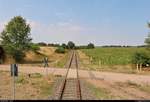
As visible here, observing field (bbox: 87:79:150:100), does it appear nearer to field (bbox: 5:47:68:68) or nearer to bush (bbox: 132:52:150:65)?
bush (bbox: 132:52:150:65)

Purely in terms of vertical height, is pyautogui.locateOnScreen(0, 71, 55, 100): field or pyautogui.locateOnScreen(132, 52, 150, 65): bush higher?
pyautogui.locateOnScreen(132, 52, 150, 65): bush

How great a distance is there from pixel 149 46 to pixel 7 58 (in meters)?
27.6

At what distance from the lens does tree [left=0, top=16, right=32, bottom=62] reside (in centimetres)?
6119

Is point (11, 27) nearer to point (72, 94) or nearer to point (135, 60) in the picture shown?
point (135, 60)

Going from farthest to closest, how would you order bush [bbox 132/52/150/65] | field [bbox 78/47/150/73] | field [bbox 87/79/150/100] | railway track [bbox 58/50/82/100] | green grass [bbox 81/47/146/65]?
green grass [bbox 81/47/146/65], bush [bbox 132/52/150/65], field [bbox 78/47/150/73], field [bbox 87/79/150/100], railway track [bbox 58/50/82/100]

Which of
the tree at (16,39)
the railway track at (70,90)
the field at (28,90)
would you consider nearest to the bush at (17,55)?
the tree at (16,39)

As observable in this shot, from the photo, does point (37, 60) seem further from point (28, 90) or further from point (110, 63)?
point (28, 90)

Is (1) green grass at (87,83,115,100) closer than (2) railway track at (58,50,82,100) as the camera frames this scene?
No

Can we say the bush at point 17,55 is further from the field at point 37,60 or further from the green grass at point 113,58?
the green grass at point 113,58

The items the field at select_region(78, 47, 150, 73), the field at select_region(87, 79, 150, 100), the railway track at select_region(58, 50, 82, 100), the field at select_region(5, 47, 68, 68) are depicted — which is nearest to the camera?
the railway track at select_region(58, 50, 82, 100)

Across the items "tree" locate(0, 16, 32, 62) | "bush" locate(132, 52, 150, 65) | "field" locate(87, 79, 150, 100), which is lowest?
"field" locate(87, 79, 150, 100)

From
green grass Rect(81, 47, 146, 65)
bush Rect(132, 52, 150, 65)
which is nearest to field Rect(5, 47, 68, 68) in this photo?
green grass Rect(81, 47, 146, 65)

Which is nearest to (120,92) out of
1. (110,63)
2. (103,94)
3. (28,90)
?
(103,94)

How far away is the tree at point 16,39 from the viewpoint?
61188 millimetres
